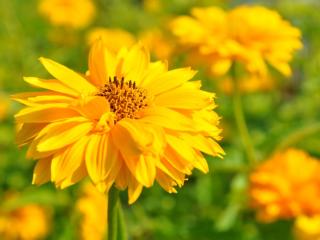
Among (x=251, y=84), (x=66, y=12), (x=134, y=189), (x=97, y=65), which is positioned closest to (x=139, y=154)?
(x=134, y=189)

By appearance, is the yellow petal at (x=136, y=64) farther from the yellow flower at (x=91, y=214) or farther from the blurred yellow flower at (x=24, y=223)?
the blurred yellow flower at (x=24, y=223)

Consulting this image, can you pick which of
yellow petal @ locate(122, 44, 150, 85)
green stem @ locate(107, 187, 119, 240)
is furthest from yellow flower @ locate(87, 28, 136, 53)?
green stem @ locate(107, 187, 119, 240)

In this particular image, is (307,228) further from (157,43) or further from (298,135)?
(157,43)

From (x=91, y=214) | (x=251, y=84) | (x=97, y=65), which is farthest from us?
(x=251, y=84)

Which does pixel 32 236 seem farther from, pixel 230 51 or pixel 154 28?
pixel 154 28

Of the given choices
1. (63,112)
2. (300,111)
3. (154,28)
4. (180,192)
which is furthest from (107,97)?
(154,28)

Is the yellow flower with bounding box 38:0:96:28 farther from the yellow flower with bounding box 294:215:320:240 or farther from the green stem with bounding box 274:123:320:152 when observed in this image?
the yellow flower with bounding box 294:215:320:240
